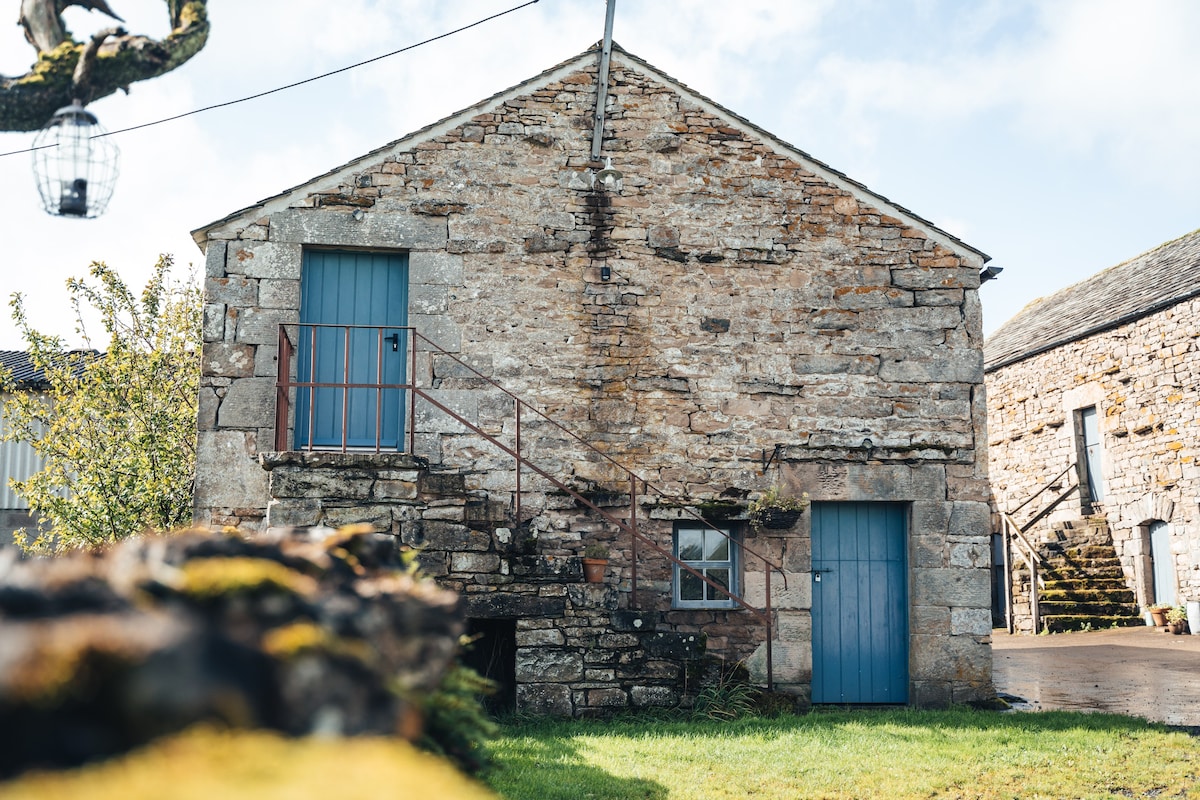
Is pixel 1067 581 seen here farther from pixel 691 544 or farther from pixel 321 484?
pixel 321 484

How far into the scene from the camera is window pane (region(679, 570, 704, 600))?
29.4ft

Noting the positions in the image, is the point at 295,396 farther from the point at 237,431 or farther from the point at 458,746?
the point at 458,746

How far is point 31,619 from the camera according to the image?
1666 mm

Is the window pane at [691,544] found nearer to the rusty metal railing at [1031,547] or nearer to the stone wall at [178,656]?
the stone wall at [178,656]

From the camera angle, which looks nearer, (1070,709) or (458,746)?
(458,746)

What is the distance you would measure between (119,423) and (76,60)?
23.4 feet

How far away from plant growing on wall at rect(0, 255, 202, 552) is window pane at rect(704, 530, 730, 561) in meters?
5.86

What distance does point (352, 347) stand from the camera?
8.85 metres

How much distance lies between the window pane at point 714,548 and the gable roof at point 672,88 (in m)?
3.44

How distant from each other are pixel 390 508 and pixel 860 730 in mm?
3905

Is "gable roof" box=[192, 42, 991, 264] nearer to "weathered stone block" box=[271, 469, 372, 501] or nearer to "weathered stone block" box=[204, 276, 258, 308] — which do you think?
"weathered stone block" box=[204, 276, 258, 308]

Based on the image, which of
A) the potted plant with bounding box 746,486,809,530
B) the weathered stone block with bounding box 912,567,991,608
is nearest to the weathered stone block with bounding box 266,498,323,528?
the potted plant with bounding box 746,486,809,530

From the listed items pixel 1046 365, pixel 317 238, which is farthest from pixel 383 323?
pixel 1046 365

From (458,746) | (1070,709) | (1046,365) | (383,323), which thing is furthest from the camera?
(1046,365)
